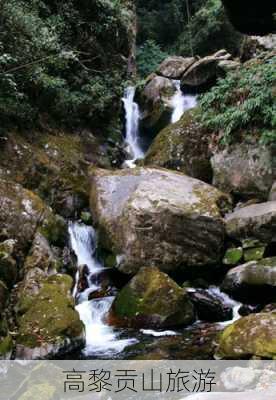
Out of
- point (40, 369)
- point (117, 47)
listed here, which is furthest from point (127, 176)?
point (117, 47)

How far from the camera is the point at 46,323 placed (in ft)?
20.5

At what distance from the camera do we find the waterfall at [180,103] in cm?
1416

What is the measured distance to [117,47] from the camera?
1410cm

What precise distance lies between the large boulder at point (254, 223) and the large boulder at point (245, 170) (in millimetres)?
1016

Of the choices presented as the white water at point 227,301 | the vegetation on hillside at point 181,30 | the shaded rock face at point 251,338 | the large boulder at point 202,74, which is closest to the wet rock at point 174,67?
the large boulder at point 202,74

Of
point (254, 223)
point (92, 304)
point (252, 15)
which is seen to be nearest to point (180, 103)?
point (252, 15)

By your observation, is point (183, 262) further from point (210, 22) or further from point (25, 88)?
point (210, 22)

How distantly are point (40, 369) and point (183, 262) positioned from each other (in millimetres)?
3713

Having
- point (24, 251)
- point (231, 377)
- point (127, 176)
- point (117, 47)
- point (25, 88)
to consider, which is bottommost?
point (231, 377)

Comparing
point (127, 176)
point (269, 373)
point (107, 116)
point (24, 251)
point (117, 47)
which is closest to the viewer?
point (269, 373)

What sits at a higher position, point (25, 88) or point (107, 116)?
point (107, 116)

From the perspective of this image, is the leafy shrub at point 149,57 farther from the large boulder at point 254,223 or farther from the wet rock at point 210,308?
the wet rock at point 210,308

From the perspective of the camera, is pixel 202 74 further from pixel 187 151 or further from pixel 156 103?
pixel 187 151

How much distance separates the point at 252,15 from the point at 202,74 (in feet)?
19.5
